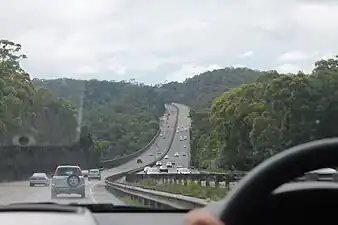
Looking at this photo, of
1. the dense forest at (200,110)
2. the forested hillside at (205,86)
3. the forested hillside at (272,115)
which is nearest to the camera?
the forested hillside at (272,115)

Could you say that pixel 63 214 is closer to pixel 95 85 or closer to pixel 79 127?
pixel 79 127

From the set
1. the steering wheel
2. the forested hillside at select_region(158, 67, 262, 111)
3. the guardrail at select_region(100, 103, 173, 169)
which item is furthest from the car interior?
the guardrail at select_region(100, 103, 173, 169)

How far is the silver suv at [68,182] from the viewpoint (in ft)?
76.1

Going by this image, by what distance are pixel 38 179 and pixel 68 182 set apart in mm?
7721

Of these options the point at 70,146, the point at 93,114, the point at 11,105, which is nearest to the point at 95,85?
the point at 93,114

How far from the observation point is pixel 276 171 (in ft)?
9.02

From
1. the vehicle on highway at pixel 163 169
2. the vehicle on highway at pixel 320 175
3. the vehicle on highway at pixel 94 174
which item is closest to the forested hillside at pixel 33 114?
the vehicle on highway at pixel 94 174

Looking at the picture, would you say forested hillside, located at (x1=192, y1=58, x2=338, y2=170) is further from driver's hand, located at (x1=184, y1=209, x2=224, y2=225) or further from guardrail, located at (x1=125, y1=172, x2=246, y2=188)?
driver's hand, located at (x1=184, y1=209, x2=224, y2=225)

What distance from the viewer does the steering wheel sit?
8.87 feet

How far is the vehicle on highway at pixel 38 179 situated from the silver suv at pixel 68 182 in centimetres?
335

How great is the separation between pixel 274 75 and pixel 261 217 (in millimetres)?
15989

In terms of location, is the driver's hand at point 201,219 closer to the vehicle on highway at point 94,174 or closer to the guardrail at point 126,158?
the vehicle on highway at point 94,174

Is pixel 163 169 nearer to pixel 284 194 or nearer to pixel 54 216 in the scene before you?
pixel 54 216

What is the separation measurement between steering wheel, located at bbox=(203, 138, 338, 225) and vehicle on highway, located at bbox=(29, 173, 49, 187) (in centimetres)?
2790
